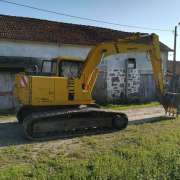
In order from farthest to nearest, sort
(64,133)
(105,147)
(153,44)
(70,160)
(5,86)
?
(5,86) < (153,44) < (64,133) < (105,147) < (70,160)

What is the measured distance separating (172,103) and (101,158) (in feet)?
25.6

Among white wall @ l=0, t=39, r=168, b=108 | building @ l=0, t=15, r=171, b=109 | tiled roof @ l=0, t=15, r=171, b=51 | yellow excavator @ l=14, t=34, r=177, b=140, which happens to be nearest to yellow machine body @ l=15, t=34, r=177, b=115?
yellow excavator @ l=14, t=34, r=177, b=140

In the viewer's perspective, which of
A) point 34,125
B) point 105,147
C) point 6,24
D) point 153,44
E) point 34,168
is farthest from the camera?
point 6,24

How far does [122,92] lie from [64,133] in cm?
1240

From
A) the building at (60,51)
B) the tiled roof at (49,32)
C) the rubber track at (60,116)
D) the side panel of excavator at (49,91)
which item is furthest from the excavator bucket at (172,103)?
the tiled roof at (49,32)

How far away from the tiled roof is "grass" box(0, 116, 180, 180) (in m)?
9.93

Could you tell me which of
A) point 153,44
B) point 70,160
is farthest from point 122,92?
point 70,160

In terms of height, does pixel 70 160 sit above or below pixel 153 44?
below

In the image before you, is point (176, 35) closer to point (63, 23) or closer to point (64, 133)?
point (63, 23)

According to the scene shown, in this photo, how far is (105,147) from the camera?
9.88m

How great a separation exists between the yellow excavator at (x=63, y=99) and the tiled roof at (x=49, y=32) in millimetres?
7108

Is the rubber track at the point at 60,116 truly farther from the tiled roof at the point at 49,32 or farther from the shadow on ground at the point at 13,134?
the tiled roof at the point at 49,32

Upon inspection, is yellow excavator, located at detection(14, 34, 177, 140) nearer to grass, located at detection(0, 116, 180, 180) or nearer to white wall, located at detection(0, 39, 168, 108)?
grass, located at detection(0, 116, 180, 180)

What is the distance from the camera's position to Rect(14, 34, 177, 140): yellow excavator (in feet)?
36.7
